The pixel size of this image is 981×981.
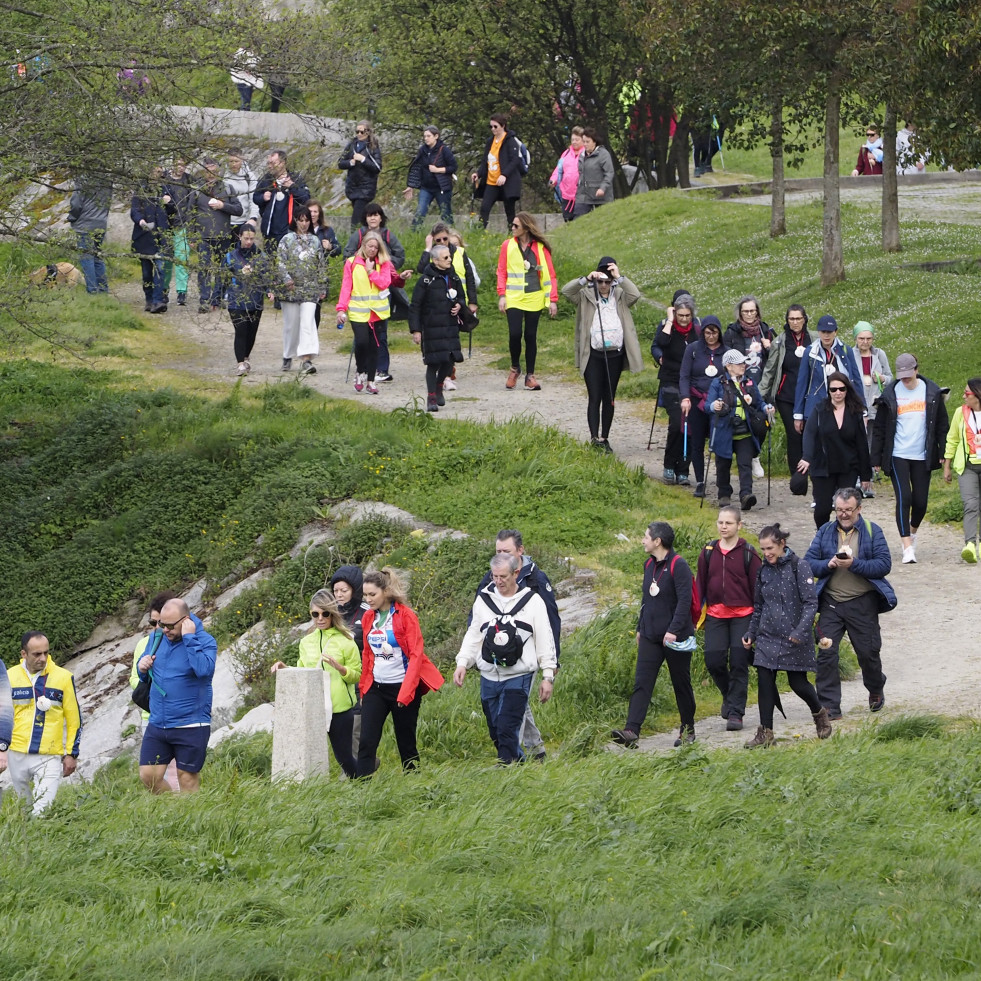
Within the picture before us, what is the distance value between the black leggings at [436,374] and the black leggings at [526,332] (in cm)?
98

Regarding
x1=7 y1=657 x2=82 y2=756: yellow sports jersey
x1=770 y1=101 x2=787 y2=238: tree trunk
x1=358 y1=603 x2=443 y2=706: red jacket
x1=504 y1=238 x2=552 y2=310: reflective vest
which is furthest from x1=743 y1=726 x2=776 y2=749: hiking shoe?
x1=770 y1=101 x2=787 y2=238: tree trunk

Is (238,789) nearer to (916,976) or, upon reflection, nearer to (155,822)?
(155,822)

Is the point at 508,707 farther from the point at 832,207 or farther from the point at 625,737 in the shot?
the point at 832,207

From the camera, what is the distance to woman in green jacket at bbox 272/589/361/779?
9797 millimetres

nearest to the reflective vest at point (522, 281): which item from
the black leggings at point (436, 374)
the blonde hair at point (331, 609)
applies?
the black leggings at point (436, 374)

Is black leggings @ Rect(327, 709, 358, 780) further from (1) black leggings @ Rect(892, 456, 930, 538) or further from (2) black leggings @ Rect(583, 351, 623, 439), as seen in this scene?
(2) black leggings @ Rect(583, 351, 623, 439)

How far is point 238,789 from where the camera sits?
859cm

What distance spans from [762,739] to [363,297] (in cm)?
980

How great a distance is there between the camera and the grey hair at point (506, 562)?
9.34m

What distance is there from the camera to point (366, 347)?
18.9m

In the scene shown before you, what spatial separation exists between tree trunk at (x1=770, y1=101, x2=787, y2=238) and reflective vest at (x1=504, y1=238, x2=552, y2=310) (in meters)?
7.96

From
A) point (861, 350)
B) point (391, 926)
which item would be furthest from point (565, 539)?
point (391, 926)

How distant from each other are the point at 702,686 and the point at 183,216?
37.2 feet

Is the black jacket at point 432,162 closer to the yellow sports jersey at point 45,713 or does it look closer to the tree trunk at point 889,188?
the tree trunk at point 889,188
